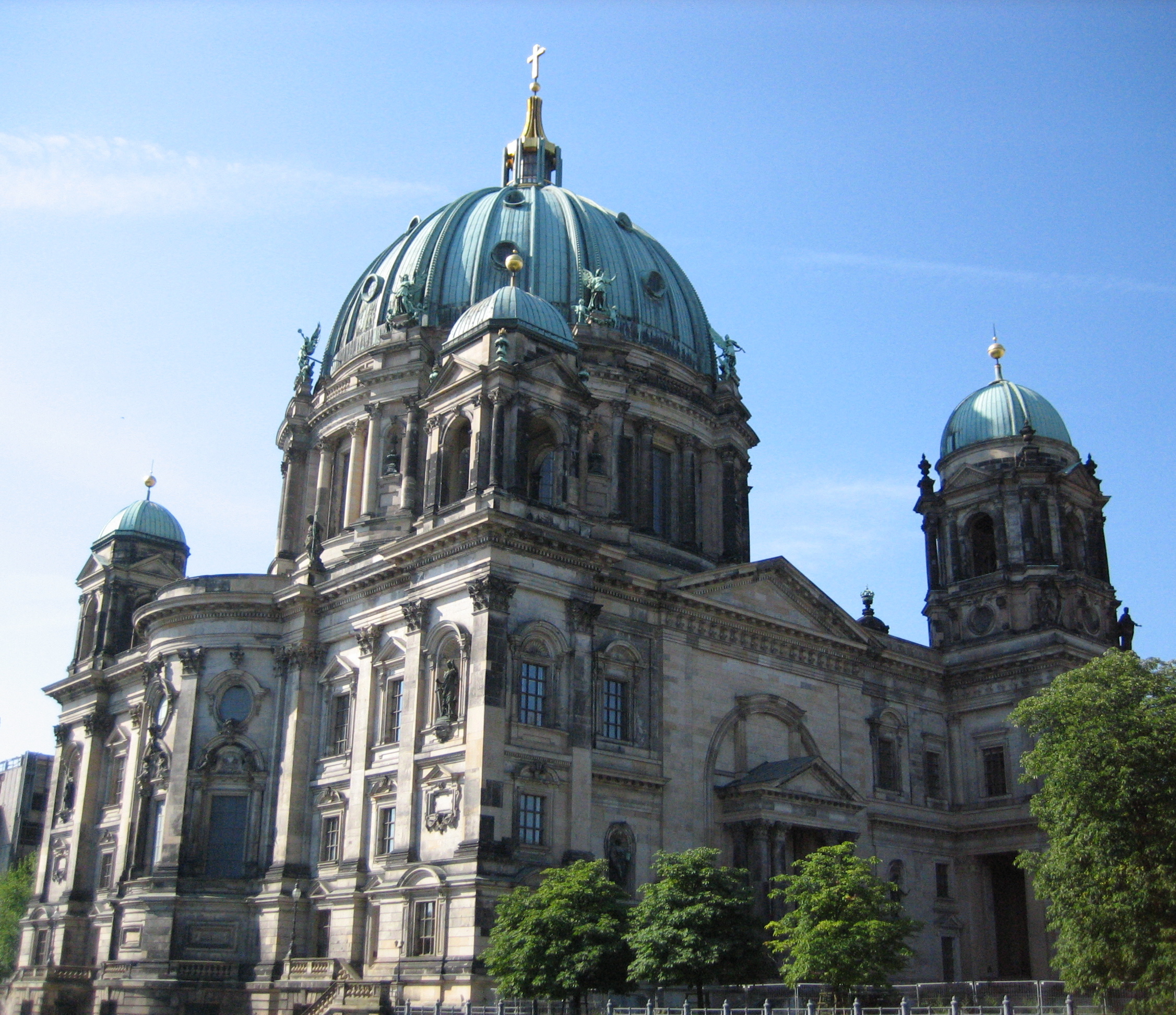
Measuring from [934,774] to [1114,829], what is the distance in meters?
25.9


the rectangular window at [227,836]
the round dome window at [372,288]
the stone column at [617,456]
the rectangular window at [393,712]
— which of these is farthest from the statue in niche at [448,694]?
the round dome window at [372,288]

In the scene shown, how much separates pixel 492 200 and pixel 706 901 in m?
37.7

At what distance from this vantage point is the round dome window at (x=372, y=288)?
201 feet

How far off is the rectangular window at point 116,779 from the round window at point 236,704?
9.07m

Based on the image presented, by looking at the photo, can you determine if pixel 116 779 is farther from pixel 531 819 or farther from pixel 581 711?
pixel 581 711

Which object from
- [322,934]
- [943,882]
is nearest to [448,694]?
[322,934]

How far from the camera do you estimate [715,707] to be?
159 feet

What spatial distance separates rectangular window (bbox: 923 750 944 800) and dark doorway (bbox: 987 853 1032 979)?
3.44 metres

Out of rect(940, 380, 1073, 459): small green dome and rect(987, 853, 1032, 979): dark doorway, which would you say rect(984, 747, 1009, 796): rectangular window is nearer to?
rect(987, 853, 1032, 979): dark doorway

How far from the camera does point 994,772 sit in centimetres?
5734

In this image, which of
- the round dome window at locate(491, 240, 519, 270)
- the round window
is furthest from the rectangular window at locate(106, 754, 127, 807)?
the round dome window at locate(491, 240, 519, 270)

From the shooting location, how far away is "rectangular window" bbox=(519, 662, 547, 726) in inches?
1657

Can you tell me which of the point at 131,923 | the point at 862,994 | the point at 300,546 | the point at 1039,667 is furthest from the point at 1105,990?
the point at 300,546

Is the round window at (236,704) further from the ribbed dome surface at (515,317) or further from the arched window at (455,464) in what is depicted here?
the ribbed dome surface at (515,317)
